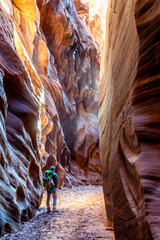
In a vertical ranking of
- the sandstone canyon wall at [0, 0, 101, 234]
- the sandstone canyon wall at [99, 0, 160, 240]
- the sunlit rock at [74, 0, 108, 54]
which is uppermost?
the sunlit rock at [74, 0, 108, 54]

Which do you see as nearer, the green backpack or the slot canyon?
the slot canyon

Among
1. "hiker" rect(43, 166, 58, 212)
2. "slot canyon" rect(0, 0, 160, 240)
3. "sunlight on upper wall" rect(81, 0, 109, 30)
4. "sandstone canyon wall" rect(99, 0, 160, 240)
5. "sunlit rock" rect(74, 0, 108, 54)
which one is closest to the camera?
"sandstone canyon wall" rect(99, 0, 160, 240)

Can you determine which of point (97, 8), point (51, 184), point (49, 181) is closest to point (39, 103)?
point (49, 181)

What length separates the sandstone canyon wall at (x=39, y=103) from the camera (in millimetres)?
5980

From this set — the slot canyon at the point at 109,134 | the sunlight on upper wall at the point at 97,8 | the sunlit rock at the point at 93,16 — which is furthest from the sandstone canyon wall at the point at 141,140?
the sunlight on upper wall at the point at 97,8

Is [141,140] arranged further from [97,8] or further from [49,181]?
[97,8]

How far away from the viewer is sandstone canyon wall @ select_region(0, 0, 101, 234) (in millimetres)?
5980

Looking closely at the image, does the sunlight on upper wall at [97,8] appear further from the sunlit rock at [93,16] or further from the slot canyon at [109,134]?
the slot canyon at [109,134]

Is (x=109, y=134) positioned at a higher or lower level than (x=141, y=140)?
higher

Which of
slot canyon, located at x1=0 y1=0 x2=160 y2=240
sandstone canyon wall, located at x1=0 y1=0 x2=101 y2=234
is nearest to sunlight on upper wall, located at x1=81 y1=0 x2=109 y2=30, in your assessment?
sandstone canyon wall, located at x1=0 y1=0 x2=101 y2=234

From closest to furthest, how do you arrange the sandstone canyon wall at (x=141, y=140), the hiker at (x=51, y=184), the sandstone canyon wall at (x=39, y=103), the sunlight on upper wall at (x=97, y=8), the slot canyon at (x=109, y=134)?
the sandstone canyon wall at (x=141, y=140), the slot canyon at (x=109, y=134), the sandstone canyon wall at (x=39, y=103), the hiker at (x=51, y=184), the sunlight on upper wall at (x=97, y=8)

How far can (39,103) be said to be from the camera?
1029 cm

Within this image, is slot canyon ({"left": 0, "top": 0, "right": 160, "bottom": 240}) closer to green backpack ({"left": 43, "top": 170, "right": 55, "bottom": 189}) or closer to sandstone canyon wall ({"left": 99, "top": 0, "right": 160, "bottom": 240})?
sandstone canyon wall ({"left": 99, "top": 0, "right": 160, "bottom": 240})

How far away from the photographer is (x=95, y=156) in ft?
87.2
